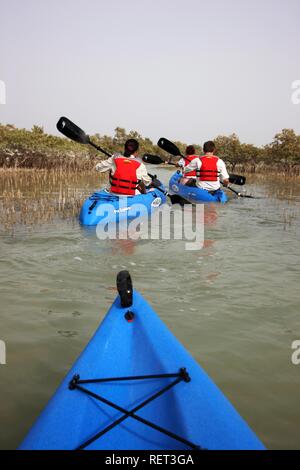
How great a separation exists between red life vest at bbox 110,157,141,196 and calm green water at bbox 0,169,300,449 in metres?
1.43

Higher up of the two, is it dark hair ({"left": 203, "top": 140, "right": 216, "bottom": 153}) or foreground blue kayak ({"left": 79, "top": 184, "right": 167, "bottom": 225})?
dark hair ({"left": 203, "top": 140, "right": 216, "bottom": 153})

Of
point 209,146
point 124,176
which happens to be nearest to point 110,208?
point 124,176

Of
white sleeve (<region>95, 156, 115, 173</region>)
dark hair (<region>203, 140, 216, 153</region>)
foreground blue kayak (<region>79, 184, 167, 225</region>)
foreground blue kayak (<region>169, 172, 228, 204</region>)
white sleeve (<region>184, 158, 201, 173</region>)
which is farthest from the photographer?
white sleeve (<region>184, 158, 201, 173</region>)

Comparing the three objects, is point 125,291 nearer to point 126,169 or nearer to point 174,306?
point 174,306

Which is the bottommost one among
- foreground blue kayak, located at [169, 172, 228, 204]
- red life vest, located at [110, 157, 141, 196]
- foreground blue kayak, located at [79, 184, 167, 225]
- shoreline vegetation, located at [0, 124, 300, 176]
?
foreground blue kayak, located at [79, 184, 167, 225]

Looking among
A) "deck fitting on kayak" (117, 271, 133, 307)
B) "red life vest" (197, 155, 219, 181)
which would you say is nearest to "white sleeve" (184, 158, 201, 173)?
"red life vest" (197, 155, 219, 181)

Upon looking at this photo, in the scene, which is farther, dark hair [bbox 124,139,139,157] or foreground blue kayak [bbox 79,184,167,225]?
dark hair [bbox 124,139,139,157]

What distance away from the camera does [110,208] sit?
25.2 feet

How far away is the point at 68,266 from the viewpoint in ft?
16.9

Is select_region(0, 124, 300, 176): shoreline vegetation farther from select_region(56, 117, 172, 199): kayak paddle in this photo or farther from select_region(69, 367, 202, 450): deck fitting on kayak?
select_region(69, 367, 202, 450): deck fitting on kayak

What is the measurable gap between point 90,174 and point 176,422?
833 inches

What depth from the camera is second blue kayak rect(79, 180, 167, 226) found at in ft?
24.8

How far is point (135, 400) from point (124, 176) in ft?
20.8

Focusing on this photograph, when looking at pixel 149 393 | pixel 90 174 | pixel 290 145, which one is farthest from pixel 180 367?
pixel 290 145
